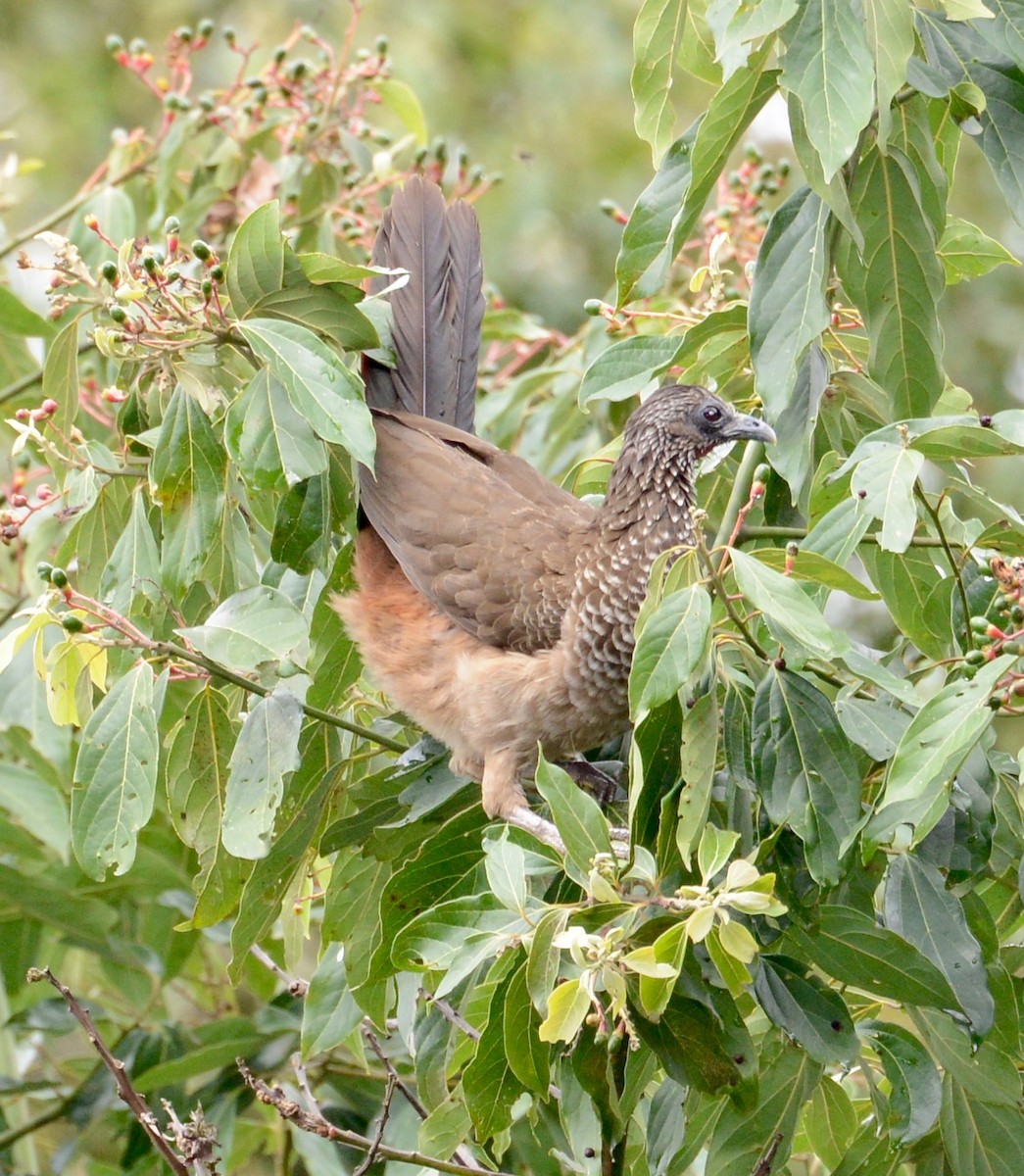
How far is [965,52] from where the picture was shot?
2.27 metres

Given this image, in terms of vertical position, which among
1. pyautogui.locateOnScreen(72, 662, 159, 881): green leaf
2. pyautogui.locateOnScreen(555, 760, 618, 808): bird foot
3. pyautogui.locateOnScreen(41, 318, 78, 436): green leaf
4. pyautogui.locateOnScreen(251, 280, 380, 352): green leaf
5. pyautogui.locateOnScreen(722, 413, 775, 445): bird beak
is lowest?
pyautogui.locateOnScreen(555, 760, 618, 808): bird foot

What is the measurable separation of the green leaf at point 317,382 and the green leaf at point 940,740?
0.84m

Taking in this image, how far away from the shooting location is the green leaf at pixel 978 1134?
2117 mm

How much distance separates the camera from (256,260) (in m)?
2.24

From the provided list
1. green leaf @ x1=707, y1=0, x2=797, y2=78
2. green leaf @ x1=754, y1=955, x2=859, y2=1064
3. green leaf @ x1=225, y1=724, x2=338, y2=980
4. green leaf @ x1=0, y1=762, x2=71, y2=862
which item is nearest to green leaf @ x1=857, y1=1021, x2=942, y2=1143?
green leaf @ x1=754, y1=955, x2=859, y2=1064

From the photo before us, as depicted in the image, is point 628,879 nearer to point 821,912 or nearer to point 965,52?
point 821,912

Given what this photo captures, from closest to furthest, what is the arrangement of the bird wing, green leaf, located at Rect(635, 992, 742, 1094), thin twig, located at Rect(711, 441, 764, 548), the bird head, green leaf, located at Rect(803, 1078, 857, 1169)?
green leaf, located at Rect(635, 992, 742, 1094) → green leaf, located at Rect(803, 1078, 857, 1169) → thin twig, located at Rect(711, 441, 764, 548) → the bird head → the bird wing

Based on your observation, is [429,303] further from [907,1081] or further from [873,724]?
[907,1081]

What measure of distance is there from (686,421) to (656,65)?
2.20 feet

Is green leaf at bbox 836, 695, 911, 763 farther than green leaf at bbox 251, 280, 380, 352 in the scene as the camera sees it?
No

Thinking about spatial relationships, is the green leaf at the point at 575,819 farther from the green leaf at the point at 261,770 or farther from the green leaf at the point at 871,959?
the green leaf at the point at 261,770

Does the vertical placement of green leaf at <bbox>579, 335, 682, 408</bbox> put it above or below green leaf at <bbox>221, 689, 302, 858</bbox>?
above

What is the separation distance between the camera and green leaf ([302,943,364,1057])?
2.57 metres

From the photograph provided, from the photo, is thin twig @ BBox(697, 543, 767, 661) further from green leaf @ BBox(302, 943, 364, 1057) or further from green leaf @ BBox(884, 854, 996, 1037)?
green leaf @ BBox(302, 943, 364, 1057)
